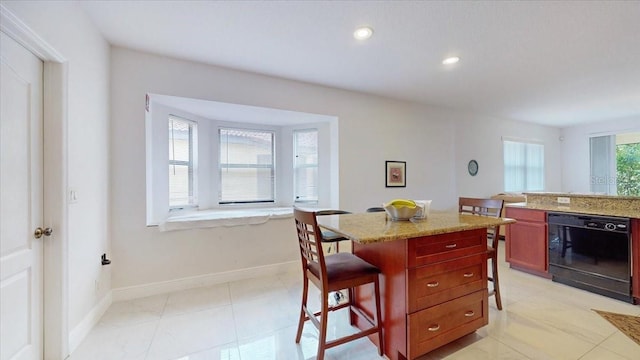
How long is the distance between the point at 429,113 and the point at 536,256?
2.68 metres

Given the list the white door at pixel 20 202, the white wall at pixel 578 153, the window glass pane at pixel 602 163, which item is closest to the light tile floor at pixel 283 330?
the white door at pixel 20 202

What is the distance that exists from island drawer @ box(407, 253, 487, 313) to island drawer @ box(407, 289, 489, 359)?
49 mm

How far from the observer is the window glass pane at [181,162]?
11.2 feet

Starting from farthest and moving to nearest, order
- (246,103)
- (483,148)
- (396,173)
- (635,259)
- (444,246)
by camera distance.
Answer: (483,148) → (396,173) → (246,103) → (635,259) → (444,246)

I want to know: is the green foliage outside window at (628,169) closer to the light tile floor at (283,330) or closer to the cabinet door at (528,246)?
the cabinet door at (528,246)

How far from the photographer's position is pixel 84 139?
2107 millimetres

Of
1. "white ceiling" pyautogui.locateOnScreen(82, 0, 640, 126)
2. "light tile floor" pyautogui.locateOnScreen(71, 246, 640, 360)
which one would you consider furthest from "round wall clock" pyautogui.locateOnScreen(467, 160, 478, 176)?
"light tile floor" pyautogui.locateOnScreen(71, 246, 640, 360)

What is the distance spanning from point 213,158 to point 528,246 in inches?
172

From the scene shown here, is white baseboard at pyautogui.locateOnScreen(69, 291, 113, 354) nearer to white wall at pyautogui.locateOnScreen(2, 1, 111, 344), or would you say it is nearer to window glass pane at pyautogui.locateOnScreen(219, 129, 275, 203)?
white wall at pyautogui.locateOnScreen(2, 1, 111, 344)

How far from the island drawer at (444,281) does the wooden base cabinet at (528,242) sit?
1807 millimetres

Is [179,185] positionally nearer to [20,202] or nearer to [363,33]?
[20,202]

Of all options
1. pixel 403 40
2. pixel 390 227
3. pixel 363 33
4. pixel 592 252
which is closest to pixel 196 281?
pixel 390 227

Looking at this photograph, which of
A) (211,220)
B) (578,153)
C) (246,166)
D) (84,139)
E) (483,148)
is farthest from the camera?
(578,153)

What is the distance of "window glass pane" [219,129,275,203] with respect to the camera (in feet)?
13.2
